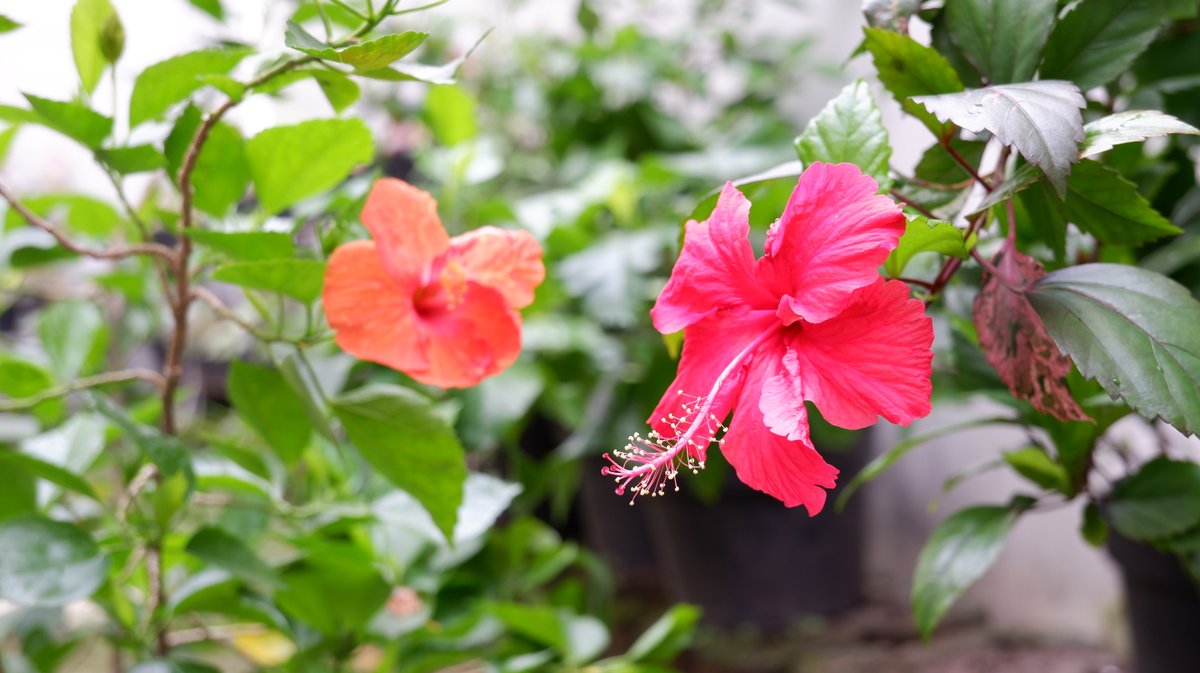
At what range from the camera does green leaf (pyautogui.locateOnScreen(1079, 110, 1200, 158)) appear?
1.08ft

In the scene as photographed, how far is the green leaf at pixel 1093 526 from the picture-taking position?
1.80ft

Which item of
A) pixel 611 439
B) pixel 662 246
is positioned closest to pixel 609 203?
pixel 662 246

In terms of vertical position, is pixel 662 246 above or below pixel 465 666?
above

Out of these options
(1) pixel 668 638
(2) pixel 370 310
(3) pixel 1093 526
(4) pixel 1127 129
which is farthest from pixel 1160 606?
(2) pixel 370 310

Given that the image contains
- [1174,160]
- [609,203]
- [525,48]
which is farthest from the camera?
[525,48]

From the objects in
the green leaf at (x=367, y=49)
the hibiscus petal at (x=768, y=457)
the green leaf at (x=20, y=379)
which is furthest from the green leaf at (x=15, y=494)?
the hibiscus petal at (x=768, y=457)

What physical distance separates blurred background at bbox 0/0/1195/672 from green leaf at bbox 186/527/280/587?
1.13 feet

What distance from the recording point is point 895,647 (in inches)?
43.4

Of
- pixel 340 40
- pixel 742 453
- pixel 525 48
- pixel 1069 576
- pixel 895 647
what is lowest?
pixel 895 647

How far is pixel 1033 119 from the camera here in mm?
343

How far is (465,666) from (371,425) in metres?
0.41

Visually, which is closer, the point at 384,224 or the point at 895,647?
the point at 384,224

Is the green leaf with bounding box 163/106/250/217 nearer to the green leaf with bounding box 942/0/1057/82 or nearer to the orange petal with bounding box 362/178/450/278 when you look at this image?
the orange petal with bounding box 362/178/450/278

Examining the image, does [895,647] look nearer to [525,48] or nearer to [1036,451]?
[1036,451]
